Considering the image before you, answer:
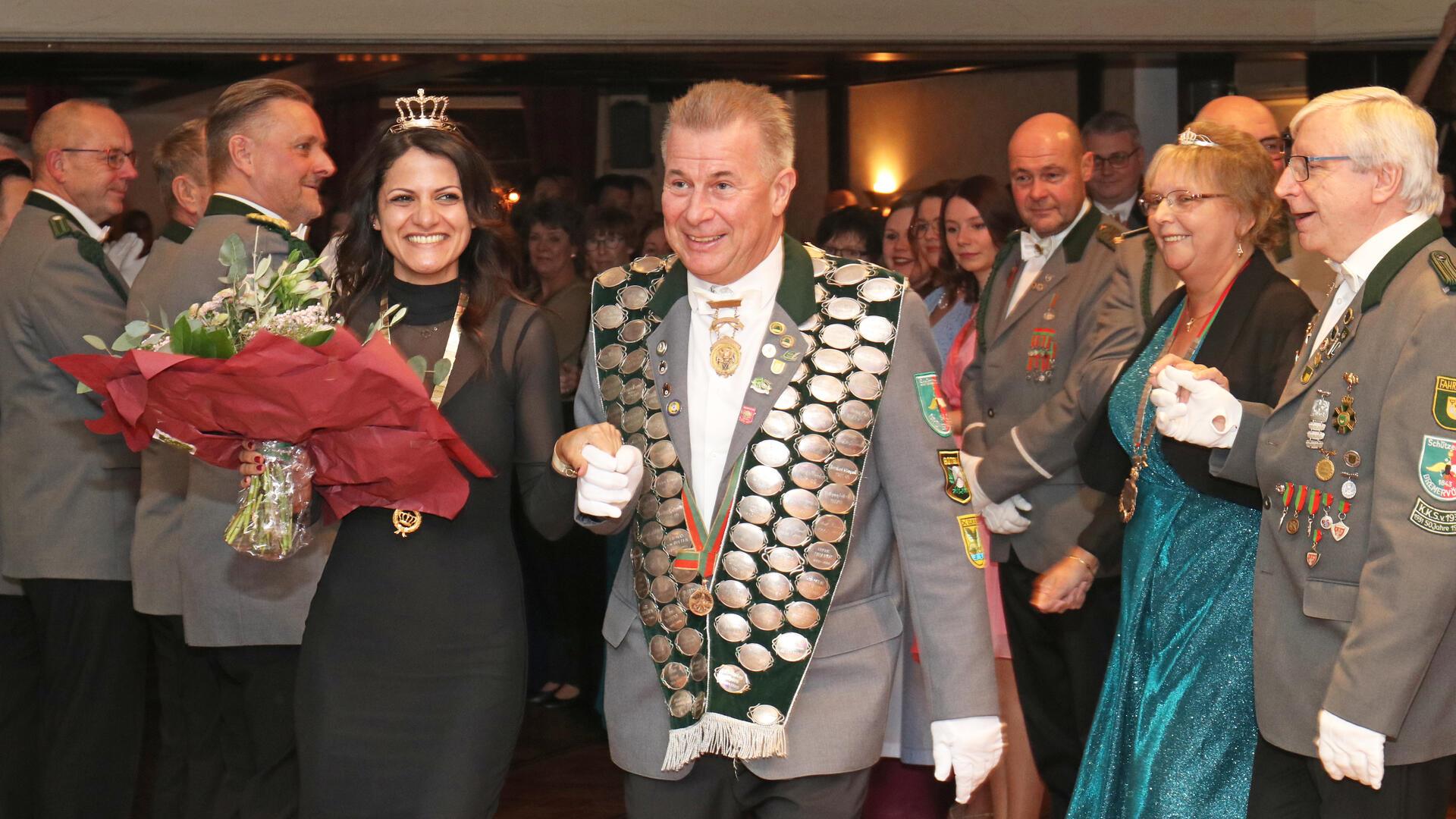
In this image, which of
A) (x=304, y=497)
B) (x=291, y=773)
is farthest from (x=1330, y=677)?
(x=291, y=773)

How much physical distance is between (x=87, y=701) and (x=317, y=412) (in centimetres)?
197

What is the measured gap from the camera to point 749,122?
2.61 m

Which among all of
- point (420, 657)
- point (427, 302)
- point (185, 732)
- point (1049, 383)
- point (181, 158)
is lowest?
point (185, 732)

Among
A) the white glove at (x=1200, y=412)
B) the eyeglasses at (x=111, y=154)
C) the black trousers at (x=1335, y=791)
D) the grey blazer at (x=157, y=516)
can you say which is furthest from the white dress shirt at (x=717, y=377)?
the eyeglasses at (x=111, y=154)

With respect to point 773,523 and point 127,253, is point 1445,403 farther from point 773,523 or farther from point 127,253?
point 127,253

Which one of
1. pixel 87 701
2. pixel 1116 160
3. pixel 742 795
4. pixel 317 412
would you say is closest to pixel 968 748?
pixel 742 795

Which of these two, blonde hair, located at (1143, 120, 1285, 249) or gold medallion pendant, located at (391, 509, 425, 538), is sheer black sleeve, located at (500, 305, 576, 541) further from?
blonde hair, located at (1143, 120, 1285, 249)

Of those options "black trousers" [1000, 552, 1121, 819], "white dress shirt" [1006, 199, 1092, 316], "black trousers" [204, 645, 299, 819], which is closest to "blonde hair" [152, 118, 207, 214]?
"black trousers" [204, 645, 299, 819]

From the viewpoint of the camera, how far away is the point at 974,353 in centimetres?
470

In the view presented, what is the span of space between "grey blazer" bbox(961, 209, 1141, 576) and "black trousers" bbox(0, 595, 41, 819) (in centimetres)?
275

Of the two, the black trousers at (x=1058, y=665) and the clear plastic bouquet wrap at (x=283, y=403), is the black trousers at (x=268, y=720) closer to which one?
the clear plastic bouquet wrap at (x=283, y=403)

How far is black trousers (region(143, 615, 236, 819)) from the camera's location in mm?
4000

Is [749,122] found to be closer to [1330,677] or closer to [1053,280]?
[1330,677]

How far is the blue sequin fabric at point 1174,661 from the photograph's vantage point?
316 cm
